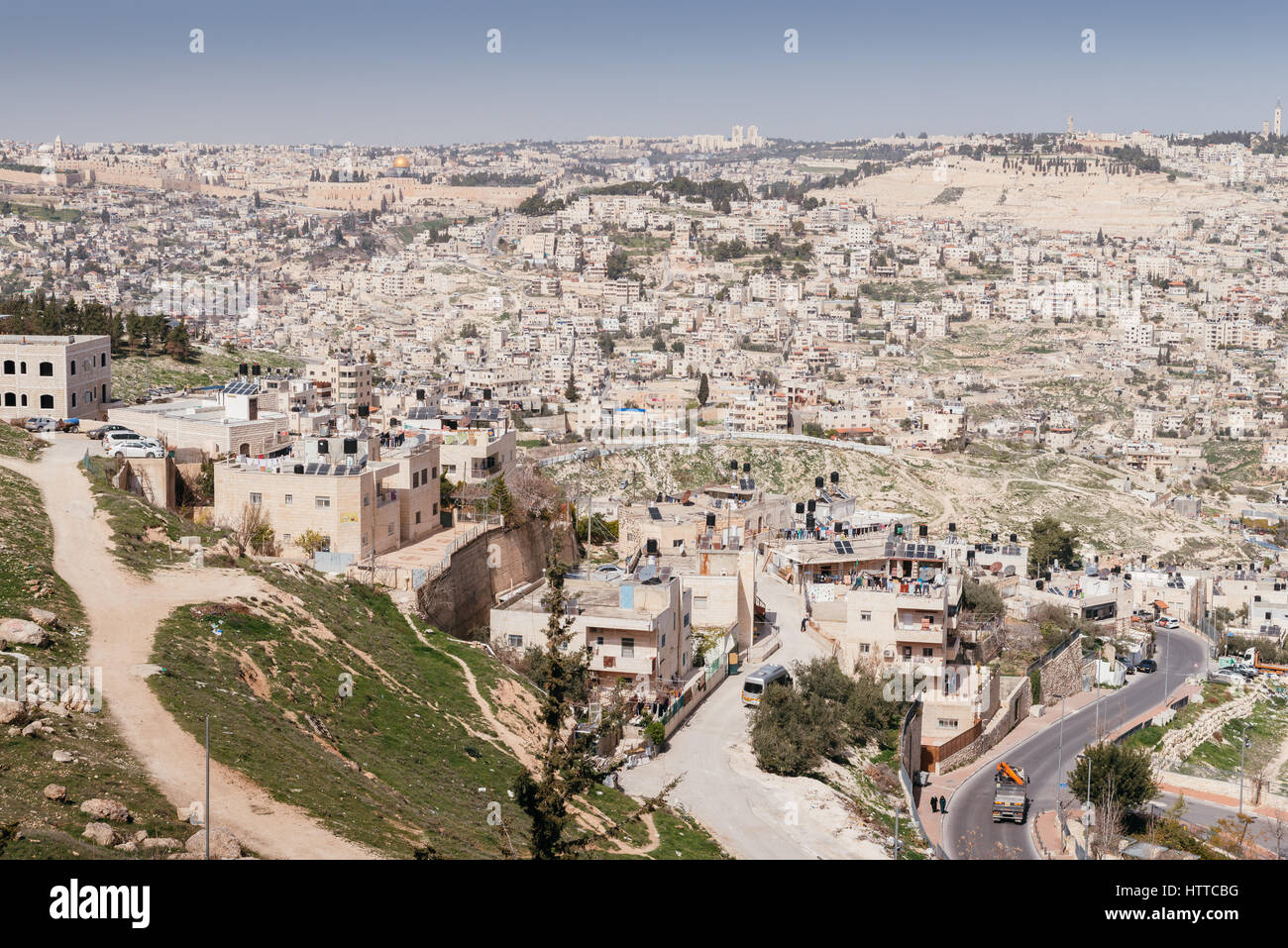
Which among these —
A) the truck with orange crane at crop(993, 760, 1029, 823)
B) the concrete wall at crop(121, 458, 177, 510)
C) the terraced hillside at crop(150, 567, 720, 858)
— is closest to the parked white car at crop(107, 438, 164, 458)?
the concrete wall at crop(121, 458, 177, 510)

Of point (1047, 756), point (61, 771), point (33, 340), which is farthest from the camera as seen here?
point (33, 340)

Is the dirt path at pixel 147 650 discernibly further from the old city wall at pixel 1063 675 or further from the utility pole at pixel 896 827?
the old city wall at pixel 1063 675

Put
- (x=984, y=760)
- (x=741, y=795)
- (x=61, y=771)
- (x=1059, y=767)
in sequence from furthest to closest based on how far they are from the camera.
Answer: (x=984, y=760), (x=1059, y=767), (x=741, y=795), (x=61, y=771)

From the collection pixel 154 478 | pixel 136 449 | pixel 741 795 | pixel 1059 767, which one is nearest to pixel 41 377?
pixel 136 449

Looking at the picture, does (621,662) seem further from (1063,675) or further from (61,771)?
(1063,675)
